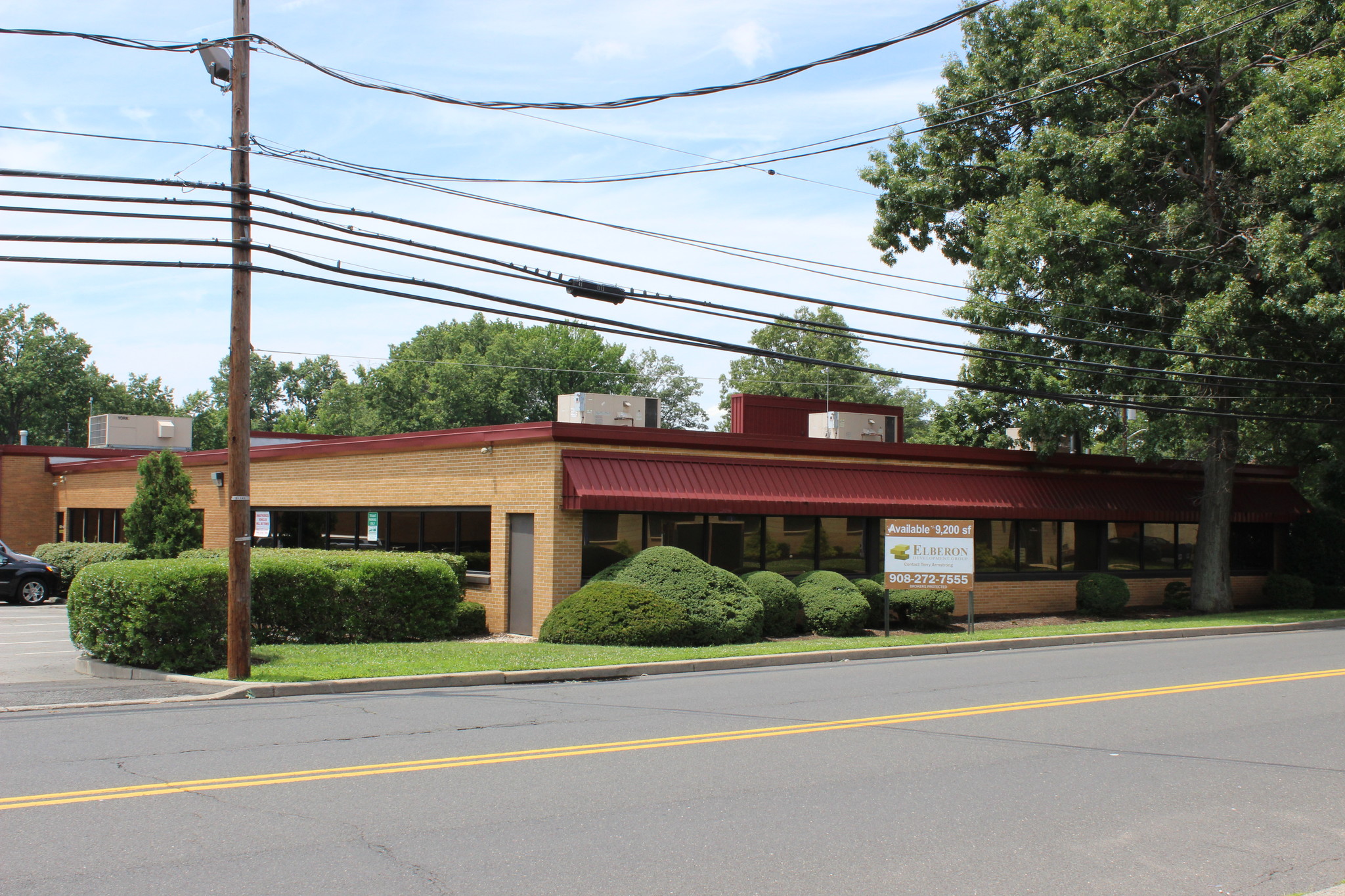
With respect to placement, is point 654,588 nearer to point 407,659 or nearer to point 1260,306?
point 407,659

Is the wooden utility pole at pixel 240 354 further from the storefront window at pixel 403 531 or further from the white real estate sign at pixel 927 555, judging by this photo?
the white real estate sign at pixel 927 555

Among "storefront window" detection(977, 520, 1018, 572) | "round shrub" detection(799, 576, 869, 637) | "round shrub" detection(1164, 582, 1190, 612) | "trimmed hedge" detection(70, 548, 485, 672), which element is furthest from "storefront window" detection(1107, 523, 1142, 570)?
"trimmed hedge" detection(70, 548, 485, 672)

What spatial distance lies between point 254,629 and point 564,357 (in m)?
62.0

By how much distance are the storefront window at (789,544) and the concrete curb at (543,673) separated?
397 cm

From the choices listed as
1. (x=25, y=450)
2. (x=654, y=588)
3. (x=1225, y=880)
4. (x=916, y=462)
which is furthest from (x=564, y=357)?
(x=1225, y=880)

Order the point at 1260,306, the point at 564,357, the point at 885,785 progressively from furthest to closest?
the point at 564,357 → the point at 1260,306 → the point at 885,785

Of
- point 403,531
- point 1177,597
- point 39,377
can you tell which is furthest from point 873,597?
point 39,377

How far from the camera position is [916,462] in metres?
24.2

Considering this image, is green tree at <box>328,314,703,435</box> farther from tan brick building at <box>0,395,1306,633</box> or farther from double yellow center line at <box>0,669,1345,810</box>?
double yellow center line at <box>0,669,1345,810</box>

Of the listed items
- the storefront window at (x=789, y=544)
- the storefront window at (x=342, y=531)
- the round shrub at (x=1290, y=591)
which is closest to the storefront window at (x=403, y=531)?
the storefront window at (x=342, y=531)

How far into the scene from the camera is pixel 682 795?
298 inches

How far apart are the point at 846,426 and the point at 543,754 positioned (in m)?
18.2

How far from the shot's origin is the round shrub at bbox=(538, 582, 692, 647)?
1719cm

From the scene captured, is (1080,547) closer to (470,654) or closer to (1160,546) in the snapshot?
(1160,546)
